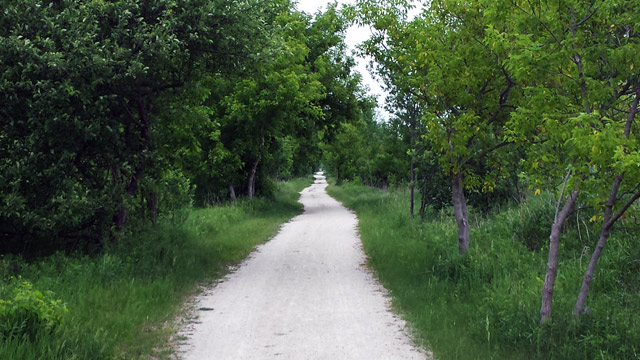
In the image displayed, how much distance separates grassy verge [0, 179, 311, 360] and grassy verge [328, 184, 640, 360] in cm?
339

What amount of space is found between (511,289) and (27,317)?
615 cm

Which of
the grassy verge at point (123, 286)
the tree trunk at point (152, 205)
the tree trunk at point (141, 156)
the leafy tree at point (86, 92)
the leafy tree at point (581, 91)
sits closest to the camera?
the leafy tree at point (581, 91)

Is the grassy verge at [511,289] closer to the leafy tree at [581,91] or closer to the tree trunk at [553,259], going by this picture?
the tree trunk at [553,259]

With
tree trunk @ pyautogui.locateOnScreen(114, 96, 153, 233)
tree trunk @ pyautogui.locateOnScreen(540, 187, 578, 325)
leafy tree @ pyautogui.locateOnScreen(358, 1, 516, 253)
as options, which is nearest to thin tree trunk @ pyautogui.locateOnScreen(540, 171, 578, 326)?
tree trunk @ pyautogui.locateOnScreen(540, 187, 578, 325)

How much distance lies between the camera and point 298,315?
732cm

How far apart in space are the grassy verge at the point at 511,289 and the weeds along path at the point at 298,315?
470mm

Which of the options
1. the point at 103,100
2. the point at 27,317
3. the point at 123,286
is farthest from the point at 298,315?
the point at 103,100

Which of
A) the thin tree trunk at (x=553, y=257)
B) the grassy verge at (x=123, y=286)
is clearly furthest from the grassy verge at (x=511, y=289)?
the grassy verge at (x=123, y=286)

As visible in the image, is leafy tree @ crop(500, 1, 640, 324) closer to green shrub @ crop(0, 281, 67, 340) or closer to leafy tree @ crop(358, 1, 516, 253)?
leafy tree @ crop(358, 1, 516, 253)

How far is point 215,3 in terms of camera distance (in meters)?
9.45

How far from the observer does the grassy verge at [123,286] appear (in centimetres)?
539

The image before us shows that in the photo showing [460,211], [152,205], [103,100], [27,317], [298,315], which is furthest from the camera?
[152,205]

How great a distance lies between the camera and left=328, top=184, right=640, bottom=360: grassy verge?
562 cm

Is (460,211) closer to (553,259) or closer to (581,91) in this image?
(553,259)
